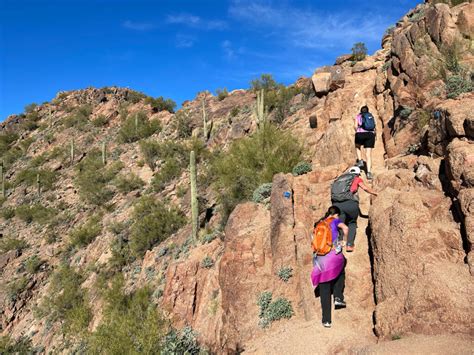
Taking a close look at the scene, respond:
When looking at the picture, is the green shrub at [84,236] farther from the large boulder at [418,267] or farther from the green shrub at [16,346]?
the large boulder at [418,267]

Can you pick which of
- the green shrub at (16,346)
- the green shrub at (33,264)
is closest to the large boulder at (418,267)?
the green shrub at (16,346)

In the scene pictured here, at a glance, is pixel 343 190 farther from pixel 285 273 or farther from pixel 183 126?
pixel 183 126

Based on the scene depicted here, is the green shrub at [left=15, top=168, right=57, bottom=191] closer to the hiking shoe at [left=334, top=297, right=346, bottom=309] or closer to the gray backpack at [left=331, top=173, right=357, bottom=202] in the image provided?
the gray backpack at [left=331, top=173, right=357, bottom=202]

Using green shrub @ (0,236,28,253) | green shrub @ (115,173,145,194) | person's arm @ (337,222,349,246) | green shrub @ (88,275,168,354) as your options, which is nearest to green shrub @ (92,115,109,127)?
green shrub @ (115,173,145,194)

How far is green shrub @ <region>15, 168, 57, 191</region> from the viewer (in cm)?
3016

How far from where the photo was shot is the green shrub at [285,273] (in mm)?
6973

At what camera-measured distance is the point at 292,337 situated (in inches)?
217

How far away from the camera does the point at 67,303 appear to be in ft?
49.5

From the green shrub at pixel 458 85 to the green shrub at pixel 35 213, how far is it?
1009 inches

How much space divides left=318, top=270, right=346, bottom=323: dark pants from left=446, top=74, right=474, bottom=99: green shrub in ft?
14.7

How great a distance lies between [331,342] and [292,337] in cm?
83

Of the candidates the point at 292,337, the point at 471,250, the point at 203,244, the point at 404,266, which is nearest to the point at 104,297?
the point at 203,244

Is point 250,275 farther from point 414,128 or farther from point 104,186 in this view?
point 104,186

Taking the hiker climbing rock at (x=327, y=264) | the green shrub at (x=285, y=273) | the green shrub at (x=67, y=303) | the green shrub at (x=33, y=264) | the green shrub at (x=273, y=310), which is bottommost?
the green shrub at (x=67, y=303)
